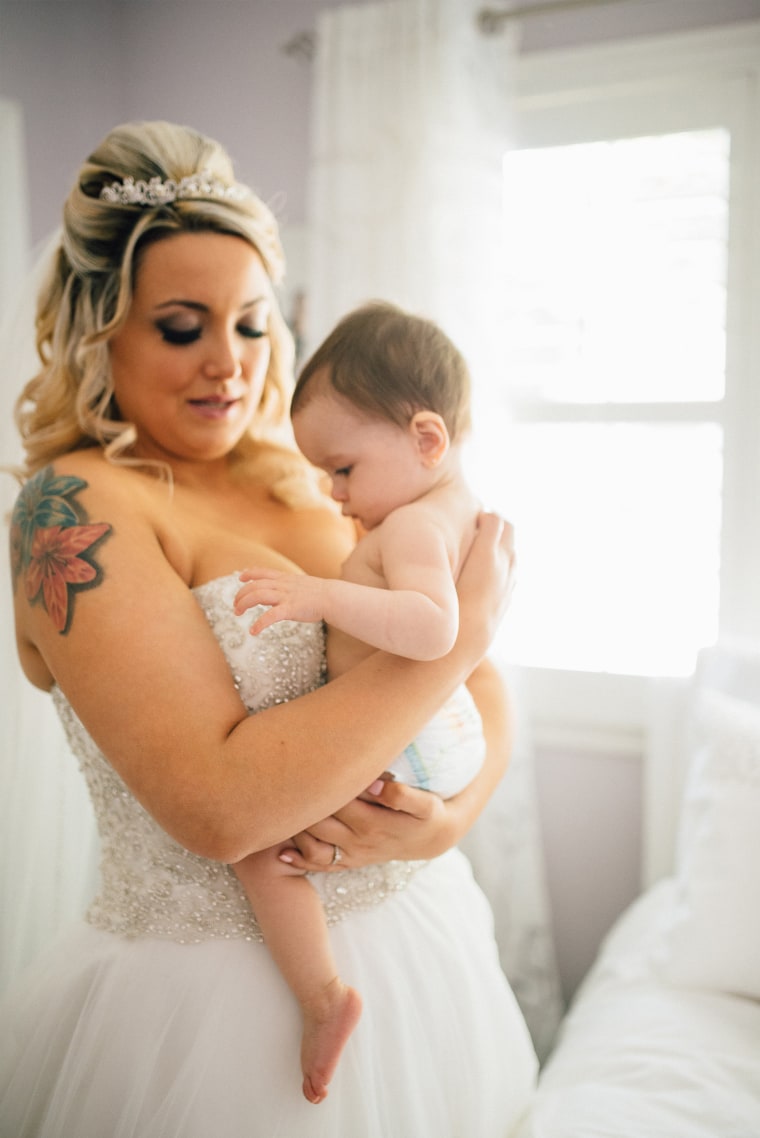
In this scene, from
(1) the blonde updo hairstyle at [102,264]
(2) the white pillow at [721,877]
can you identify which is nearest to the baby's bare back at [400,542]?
(1) the blonde updo hairstyle at [102,264]

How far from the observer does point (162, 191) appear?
1187 millimetres

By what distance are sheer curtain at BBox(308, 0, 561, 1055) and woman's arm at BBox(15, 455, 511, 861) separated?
130cm

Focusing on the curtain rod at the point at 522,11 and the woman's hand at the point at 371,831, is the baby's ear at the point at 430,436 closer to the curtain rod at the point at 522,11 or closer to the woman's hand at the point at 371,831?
the woman's hand at the point at 371,831

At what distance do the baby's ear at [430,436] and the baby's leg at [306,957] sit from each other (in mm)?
510

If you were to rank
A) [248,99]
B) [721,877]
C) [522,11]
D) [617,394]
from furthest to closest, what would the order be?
[248,99]
[617,394]
[522,11]
[721,877]

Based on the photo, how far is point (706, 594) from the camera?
224cm

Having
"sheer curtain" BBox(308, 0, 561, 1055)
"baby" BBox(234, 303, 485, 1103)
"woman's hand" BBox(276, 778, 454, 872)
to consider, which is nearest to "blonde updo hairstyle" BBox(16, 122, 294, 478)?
"baby" BBox(234, 303, 485, 1103)

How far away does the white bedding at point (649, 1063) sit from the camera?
1.36m

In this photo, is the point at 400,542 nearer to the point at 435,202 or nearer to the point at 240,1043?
the point at 240,1043

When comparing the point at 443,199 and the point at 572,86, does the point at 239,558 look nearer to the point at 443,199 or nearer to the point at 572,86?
the point at 443,199

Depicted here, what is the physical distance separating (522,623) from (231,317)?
1.48 metres

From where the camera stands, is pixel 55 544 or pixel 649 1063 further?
pixel 649 1063

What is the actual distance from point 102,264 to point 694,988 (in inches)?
66.9

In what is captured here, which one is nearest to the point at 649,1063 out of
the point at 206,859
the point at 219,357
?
the point at 206,859
